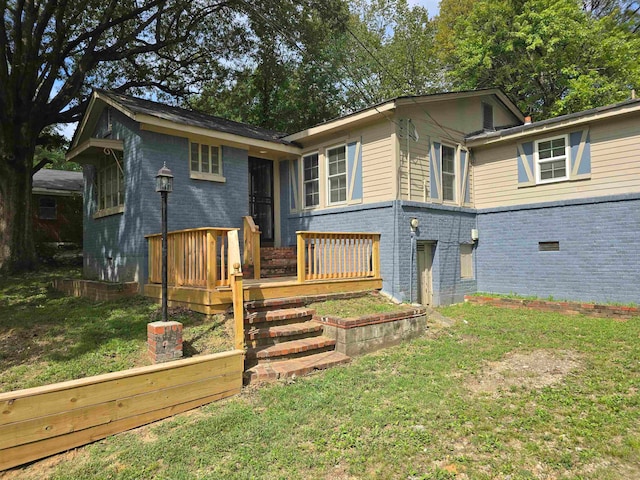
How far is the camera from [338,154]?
1020cm

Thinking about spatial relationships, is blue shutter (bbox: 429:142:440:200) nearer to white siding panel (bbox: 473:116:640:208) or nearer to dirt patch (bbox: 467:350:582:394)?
white siding panel (bbox: 473:116:640:208)

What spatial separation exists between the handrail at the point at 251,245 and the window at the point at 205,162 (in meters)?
1.34

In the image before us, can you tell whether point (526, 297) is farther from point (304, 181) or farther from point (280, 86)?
point (280, 86)

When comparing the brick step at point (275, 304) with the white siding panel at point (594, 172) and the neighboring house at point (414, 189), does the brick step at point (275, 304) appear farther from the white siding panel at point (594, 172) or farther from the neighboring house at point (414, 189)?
the white siding panel at point (594, 172)

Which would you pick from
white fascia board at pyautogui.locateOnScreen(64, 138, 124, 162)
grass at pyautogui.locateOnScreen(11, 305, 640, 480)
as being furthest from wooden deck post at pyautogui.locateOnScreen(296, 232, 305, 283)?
white fascia board at pyautogui.locateOnScreen(64, 138, 124, 162)

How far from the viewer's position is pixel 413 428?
3.62 metres

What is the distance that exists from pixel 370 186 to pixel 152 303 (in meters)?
5.33

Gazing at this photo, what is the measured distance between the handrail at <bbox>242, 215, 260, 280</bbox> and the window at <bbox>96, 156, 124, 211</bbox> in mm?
2930

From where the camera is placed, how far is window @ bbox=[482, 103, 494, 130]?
38.2 ft

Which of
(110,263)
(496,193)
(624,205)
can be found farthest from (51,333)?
(624,205)

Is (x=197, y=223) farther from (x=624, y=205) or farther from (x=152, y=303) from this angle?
(x=624, y=205)

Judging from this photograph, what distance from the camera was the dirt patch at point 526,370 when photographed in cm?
460

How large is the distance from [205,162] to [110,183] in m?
2.61

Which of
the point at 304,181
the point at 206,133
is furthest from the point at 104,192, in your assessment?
the point at 304,181
